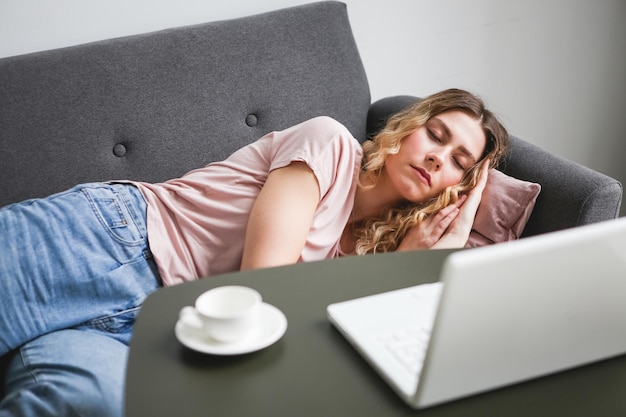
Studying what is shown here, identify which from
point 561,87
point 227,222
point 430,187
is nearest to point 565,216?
→ point 430,187

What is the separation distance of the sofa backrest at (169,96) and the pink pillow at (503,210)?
1.62ft

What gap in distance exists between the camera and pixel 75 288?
141 centimetres

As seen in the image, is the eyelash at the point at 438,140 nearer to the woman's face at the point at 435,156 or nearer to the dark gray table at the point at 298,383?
the woman's face at the point at 435,156

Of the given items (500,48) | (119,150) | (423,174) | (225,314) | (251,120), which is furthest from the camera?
(500,48)

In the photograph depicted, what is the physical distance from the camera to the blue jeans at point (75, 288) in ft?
3.93

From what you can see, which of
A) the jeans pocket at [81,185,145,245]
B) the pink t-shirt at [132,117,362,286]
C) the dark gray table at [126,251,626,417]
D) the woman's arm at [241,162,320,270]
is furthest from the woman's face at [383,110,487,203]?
the dark gray table at [126,251,626,417]

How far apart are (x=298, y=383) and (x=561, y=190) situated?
99 centimetres

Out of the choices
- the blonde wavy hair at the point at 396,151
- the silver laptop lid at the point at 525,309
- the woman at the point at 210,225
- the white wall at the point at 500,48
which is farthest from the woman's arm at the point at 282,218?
the white wall at the point at 500,48

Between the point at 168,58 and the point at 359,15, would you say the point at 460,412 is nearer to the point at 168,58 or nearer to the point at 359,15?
the point at 168,58

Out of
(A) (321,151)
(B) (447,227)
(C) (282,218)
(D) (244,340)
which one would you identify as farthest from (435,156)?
(D) (244,340)

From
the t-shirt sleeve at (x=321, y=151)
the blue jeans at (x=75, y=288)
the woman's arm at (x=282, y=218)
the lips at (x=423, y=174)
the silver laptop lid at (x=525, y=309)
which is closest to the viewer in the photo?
the silver laptop lid at (x=525, y=309)

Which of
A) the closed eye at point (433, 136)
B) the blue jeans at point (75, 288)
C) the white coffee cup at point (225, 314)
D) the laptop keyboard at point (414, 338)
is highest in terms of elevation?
the white coffee cup at point (225, 314)

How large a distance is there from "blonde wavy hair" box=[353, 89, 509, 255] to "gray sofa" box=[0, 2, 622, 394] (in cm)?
10

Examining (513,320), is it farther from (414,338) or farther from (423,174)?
(423,174)
